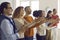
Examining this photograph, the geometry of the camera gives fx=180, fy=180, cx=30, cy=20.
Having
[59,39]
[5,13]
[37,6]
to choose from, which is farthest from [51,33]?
[37,6]

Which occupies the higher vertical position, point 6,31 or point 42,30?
point 6,31

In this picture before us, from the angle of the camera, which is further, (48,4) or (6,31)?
(48,4)

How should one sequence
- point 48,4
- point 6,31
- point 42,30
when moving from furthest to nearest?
point 48,4 → point 42,30 → point 6,31

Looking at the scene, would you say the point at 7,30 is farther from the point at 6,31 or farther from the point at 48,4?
the point at 48,4

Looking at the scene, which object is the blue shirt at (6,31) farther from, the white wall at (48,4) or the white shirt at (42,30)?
the white wall at (48,4)

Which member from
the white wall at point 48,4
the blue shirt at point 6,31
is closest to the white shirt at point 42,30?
the blue shirt at point 6,31

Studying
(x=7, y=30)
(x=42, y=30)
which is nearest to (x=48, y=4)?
(x=42, y=30)

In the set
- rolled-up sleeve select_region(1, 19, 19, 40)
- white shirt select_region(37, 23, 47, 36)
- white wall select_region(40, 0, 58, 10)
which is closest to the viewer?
rolled-up sleeve select_region(1, 19, 19, 40)

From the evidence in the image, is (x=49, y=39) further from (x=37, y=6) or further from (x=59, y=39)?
(x=37, y=6)

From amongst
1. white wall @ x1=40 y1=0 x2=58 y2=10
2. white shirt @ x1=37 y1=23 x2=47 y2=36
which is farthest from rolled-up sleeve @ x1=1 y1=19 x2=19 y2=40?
white wall @ x1=40 y1=0 x2=58 y2=10

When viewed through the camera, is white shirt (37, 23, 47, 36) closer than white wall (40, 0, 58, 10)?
Yes

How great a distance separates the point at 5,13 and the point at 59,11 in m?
5.65

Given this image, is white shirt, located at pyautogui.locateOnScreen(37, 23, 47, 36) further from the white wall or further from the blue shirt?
the white wall

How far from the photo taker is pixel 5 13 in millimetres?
2047
